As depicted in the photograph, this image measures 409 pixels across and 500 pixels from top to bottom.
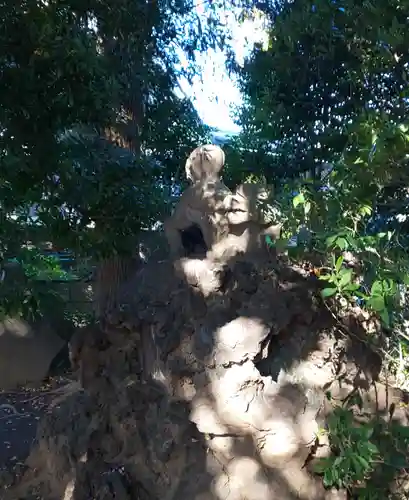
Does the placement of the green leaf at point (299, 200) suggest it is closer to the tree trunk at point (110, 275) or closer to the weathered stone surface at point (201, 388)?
the weathered stone surface at point (201, 388)

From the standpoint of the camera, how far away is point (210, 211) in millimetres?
2561

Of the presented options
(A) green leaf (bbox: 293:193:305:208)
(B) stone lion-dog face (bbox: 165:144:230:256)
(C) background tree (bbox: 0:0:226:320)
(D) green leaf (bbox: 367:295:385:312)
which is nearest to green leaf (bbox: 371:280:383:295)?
(D) green leaf (bbox: 367:295:385:312)

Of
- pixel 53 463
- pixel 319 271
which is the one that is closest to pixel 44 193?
pixel 319 271

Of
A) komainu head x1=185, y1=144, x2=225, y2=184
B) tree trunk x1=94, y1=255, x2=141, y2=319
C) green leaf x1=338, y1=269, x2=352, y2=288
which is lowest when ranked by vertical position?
tree trunk x1=94, y1=255, x2=141, y2=319

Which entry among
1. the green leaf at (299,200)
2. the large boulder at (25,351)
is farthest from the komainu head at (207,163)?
the large boulder at (25,351)

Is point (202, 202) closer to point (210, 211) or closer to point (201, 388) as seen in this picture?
point (210, 211)

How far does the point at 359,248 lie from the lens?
2.14 metres

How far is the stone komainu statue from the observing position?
2.51m

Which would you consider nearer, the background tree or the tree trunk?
the background tree

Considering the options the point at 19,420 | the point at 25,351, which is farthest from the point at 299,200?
the point at 25,351

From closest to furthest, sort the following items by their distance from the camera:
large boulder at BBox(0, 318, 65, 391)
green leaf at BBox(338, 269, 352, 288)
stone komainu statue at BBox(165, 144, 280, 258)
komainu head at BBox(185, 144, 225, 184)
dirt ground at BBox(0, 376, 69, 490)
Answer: green leaf at BBox(338, 269, 352, 288) → stone komainu statue at BBox(165, 144, 280, 258) → komainu head at BBox(185, 144, 225, 184) → dirt ground at BBox(0, 376, 69, 490) → large boulder at BBox(0, 318, 65, 391)

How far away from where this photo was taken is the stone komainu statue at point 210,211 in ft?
8.23

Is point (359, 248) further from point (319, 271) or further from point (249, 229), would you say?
point (249, 229)

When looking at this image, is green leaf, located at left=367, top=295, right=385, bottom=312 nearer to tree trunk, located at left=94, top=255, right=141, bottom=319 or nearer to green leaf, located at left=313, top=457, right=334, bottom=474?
green leaf, located at left=313, top=457, right=334, bottom=474
